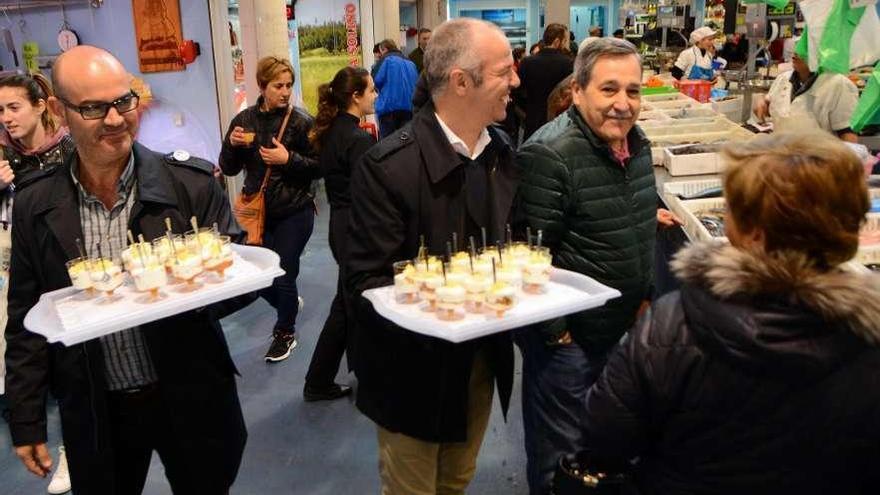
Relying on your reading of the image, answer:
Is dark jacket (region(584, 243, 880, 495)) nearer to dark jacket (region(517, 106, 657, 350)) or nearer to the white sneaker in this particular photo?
dark jacket (region(517, 106, 657, 350))

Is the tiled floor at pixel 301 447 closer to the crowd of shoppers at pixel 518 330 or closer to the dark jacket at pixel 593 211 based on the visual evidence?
the crowd of shoppers at pixel 518 330

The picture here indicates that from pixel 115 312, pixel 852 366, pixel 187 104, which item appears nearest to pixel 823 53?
pixel 852 366

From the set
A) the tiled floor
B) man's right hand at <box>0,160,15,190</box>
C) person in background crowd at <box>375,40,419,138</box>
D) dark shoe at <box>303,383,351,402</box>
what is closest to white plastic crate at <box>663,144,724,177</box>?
the tiled floor

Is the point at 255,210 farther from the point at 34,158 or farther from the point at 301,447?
the point at 301,447

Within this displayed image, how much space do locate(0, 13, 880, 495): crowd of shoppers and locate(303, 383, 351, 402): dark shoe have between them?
59.4 inches

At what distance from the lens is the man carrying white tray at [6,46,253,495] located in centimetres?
178

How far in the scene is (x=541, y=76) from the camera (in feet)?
23.7

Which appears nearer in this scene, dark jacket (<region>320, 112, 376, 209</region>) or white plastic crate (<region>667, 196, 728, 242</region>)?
white plastic crate (<region>667, 196, 728, 242</region>)

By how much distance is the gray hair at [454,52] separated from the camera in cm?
185

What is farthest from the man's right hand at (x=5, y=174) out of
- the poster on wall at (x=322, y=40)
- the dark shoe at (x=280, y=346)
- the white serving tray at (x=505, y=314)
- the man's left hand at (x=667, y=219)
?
the poster on wall at (x=322, y=40)

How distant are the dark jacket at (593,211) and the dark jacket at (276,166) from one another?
6.40 feet

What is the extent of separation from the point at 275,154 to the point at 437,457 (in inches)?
91.7

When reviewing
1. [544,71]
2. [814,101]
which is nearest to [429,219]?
[814,101]

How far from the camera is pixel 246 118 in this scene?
3.94m
